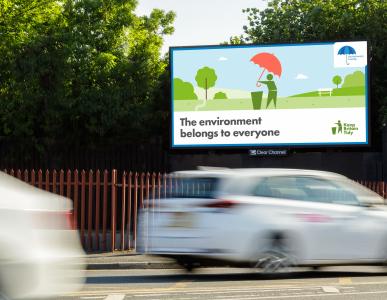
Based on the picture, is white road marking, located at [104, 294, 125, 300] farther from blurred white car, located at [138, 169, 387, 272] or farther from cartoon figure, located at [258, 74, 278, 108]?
cartoon figure, located at [258, 74, 278, 108]

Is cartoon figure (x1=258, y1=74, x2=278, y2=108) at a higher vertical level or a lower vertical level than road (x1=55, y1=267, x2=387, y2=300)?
higher

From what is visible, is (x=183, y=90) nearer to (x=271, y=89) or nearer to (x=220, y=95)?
(x=220, y=95)

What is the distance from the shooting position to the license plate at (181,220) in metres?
12.4

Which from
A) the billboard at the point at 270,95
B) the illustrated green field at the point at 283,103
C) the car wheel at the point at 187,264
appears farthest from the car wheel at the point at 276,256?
the illustrated green field at the point at 283,103

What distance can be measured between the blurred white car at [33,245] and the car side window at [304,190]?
528 centimetres

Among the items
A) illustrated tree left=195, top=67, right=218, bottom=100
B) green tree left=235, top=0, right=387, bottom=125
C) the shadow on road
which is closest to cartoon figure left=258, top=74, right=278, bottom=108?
illustrated tree left=195, top=67, right=218, bottom=100

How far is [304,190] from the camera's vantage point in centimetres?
1293

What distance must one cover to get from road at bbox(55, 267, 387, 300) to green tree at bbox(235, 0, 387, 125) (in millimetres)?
15387

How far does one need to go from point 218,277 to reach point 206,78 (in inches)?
514

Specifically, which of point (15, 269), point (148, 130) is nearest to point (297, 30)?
point (148, 130)

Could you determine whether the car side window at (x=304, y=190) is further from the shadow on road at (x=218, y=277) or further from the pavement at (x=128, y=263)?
the pavement at (x=128, y=263)

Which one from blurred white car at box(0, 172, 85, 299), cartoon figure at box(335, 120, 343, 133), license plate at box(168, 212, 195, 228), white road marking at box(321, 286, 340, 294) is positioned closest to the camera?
blurred white car at box(0, 172, 85, 299)

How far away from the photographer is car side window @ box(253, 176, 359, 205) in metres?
12.7

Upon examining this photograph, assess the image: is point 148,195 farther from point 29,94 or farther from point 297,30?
point 297,30
